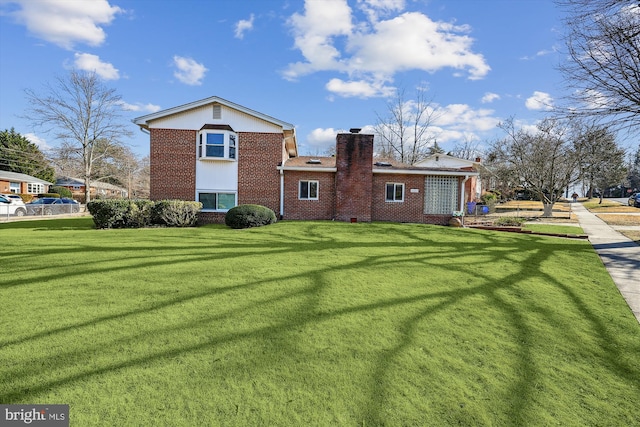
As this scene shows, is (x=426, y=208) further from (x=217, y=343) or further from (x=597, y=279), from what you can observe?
(x=217, y=343)

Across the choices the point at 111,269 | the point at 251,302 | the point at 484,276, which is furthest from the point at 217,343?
the point at 484,276

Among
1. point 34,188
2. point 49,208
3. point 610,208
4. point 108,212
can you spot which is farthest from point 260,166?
point 34,188

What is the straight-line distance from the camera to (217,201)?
18812 mm

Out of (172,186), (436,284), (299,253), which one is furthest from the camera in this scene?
(172,186)

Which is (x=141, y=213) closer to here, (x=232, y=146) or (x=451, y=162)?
(x=232, y=146)

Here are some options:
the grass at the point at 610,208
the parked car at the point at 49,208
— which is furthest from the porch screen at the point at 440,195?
the parked car at the point at 49,208

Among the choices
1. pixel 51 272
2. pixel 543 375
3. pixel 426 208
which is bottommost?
pixel 543 375

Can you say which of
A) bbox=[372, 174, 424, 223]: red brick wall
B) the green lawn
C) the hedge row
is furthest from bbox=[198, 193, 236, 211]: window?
the green lawn

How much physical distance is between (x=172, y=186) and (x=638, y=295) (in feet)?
61.2

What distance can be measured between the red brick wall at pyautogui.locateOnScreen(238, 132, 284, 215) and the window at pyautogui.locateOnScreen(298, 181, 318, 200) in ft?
4.30

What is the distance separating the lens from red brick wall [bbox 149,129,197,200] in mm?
18359

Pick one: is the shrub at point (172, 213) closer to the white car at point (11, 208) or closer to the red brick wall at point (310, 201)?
the red brick wall at point (310, 201)

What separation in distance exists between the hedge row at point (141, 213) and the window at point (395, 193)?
1011cm

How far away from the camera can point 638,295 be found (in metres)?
6.64
